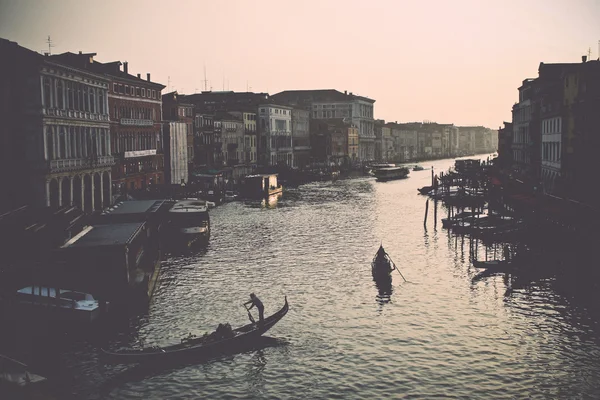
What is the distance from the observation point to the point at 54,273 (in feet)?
94.5

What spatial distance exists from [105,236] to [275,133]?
94.0 m

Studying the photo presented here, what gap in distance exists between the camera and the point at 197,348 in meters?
23.0

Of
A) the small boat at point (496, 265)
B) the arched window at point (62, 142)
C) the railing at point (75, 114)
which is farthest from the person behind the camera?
the arched window at point (62, 142)

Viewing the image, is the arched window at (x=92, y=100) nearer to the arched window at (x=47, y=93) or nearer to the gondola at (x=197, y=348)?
the arched window at (x=47, y=93)

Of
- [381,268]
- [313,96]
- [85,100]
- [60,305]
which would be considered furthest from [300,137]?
[60,305]

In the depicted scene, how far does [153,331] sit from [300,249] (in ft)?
63.3

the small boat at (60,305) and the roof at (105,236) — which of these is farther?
the roof at (105,236)

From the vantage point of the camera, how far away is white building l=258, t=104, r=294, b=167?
12238 centimetres

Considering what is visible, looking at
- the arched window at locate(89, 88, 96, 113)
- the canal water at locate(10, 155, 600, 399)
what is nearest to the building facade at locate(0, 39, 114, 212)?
the arched window at locate(89, 88, 96, 113)

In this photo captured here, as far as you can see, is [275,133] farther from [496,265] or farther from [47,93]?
[496,265]

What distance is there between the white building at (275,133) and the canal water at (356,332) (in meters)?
78.1

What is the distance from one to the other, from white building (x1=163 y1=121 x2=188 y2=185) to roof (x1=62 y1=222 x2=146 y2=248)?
137ft

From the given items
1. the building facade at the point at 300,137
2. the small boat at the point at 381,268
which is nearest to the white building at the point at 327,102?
the building facade at the point at 300,137

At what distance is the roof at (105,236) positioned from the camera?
103 ft
